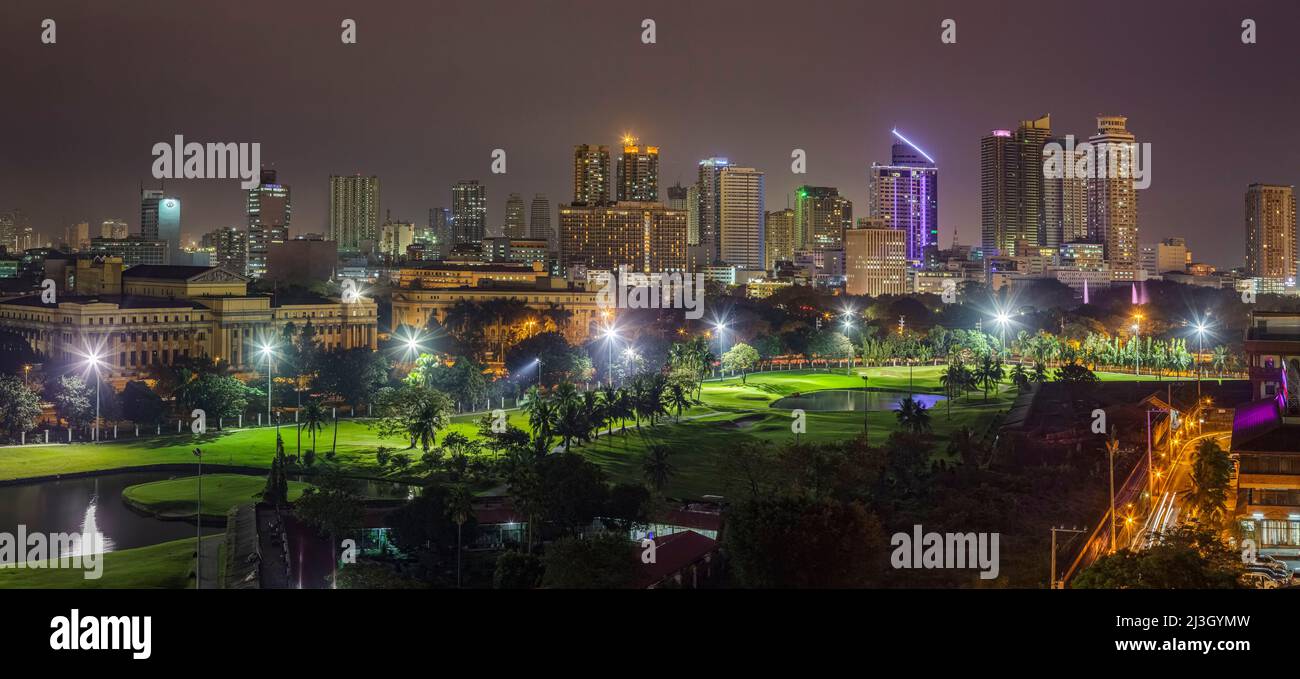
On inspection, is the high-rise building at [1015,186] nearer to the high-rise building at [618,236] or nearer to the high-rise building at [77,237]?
the high-rise building at [618,236]

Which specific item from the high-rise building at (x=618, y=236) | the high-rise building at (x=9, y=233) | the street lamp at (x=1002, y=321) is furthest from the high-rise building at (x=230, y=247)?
the street lamp at (x=1002, y=321)

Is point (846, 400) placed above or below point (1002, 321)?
below

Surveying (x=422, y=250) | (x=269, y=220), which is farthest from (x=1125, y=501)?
(x=422, y=250)

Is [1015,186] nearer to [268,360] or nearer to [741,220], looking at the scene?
[741,220]

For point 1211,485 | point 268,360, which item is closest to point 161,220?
point 268,360

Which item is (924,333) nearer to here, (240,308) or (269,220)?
(240,308)

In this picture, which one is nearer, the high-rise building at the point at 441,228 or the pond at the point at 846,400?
the pond at the point at 846,400
